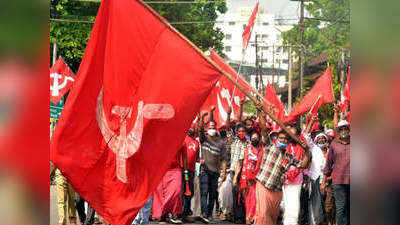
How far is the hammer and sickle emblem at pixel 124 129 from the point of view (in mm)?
6266

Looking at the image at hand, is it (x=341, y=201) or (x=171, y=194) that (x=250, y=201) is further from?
(x=341, y=201)

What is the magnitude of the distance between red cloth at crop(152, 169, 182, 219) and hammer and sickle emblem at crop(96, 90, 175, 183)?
5.78 m

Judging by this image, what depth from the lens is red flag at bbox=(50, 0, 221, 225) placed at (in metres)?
6.14

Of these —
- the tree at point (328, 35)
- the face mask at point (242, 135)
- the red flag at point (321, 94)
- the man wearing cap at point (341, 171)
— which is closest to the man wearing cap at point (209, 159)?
the face mask at point (242, 135)

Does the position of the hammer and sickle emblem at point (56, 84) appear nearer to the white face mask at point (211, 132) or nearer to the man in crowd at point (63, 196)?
the white face mask at point (211, 132)

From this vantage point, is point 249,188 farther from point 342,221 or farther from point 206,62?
point 206,62

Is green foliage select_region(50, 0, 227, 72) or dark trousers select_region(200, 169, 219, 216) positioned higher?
green foliage select_region(50, 0, 227, 72)

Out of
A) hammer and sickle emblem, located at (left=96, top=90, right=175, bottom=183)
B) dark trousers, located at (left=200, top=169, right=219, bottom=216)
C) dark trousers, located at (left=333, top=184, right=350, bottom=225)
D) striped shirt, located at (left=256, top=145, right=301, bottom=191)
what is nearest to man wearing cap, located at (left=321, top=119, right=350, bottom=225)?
dark trousers, located at (left=333, top=184, right=350, bottom=225)

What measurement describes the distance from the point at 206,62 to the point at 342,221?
4124 millimetres

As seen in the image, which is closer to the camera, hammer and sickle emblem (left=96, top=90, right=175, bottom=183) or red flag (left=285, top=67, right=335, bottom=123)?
hammer and sickle emblem (left=96, top=90, right=175, bottom=183)

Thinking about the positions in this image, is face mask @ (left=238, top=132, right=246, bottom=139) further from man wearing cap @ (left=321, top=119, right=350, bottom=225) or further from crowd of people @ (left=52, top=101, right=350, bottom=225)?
man wearing cap @ (left=321, top=119, right=350, bottom=225)

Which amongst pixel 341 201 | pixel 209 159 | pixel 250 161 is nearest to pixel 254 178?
pixel 250 161

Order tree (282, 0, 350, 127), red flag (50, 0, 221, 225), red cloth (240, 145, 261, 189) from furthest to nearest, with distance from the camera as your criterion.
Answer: tree (282, 0, 350, 127) < red cloth (240, 145, 261, 189) < red flag (50, 0, 221, 225)

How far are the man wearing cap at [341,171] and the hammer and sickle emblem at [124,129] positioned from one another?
4.00 meters
